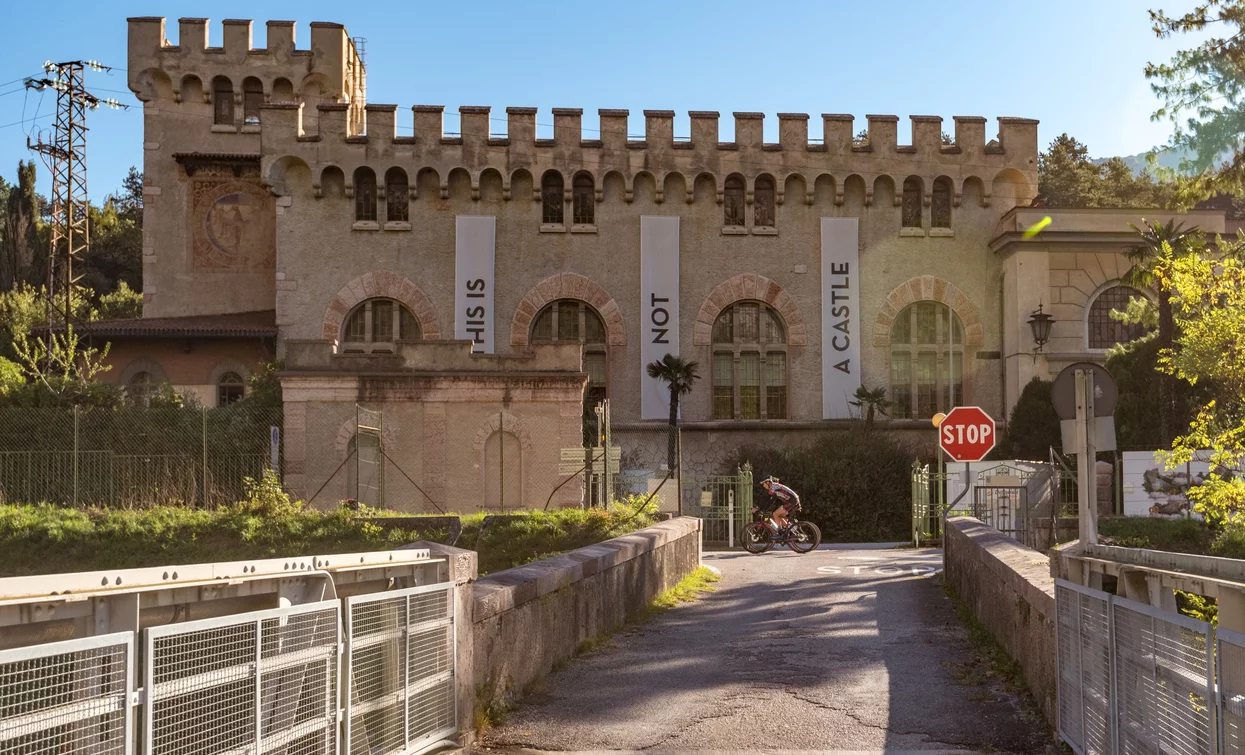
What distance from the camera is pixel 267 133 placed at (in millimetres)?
36906

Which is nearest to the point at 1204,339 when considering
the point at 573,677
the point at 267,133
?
the point at 573,677

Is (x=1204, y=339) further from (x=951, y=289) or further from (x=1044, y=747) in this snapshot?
(x=951, y=289)

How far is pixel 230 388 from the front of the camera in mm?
36750

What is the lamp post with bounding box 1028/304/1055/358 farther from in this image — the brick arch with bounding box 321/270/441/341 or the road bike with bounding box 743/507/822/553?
the brick arch with bounding box 321/270/441/341

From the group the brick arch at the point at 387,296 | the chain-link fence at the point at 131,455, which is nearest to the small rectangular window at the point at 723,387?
the brick arch at the point at 387,296

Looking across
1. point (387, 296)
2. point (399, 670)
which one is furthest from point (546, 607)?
point (387, 296)

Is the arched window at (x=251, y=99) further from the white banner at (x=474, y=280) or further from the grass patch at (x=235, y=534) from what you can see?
the grass patch at (x=235, y=534)

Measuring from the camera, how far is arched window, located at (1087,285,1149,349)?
37.1m

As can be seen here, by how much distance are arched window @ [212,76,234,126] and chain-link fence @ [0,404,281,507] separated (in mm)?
11743

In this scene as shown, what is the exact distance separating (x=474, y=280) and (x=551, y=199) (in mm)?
3115

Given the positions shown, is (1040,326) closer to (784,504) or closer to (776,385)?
(776,385)

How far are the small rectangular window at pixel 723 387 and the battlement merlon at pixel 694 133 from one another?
224 inches

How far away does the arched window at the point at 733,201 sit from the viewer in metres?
38.1

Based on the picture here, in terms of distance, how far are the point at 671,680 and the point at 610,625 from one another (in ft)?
8.45
